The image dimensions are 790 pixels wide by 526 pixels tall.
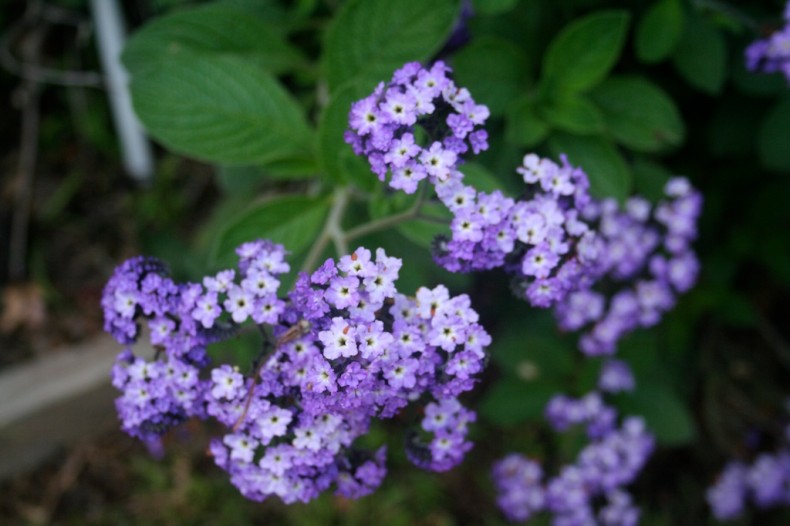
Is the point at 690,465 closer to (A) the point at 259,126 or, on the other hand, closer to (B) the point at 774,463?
(B) the point at 774,463

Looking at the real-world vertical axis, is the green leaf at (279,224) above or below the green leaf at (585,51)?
below

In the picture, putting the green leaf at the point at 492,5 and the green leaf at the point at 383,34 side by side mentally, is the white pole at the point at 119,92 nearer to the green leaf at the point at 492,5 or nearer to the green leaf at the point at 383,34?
the green leaf at the point at 383,34

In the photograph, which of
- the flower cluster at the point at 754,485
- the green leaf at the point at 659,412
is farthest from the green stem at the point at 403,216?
the flower cluster at the point at 754,485

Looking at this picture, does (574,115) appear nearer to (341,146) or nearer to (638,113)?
(638,113)

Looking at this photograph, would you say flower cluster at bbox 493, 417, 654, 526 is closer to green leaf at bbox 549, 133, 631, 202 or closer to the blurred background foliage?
the blurred background foliage

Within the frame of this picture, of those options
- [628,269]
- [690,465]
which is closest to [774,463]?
[690,465]

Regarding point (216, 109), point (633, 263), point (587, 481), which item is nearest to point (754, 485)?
point (587, 481)
